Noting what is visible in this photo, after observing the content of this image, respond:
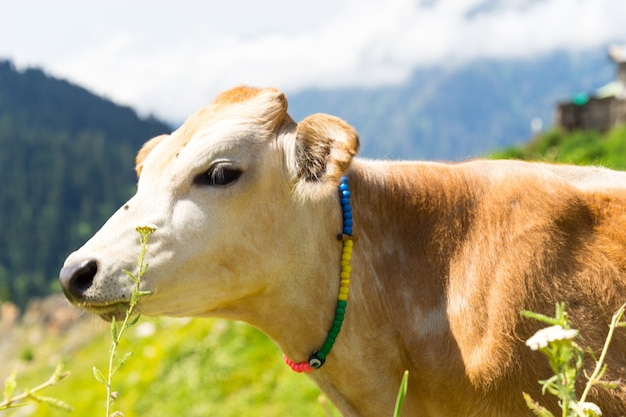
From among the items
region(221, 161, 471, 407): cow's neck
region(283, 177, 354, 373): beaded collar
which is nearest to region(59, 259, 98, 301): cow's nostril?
region(221, 161, 471, 407): cow's neck

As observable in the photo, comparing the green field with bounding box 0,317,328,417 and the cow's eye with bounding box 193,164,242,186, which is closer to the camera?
the cow's eye with bounding box 193,164,242,186

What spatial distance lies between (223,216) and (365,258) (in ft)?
2.75

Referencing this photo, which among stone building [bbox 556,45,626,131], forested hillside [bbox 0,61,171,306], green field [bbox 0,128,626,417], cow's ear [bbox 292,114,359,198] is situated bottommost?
forested hillside [bbox 0,61,171,306]

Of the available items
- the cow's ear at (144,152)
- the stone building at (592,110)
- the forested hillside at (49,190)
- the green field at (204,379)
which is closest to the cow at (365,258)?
the cow's ear at (144,152)

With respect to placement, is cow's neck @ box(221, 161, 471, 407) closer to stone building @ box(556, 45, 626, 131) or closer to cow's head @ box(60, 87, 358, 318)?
cow's head @ box(60, 87, 358, 318)

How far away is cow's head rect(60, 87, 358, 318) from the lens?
3.49 m

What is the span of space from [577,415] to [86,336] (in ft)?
85.7

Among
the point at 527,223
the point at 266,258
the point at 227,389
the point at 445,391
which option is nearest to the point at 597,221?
the point at 527,223

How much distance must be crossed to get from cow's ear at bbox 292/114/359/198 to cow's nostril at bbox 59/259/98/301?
112 centimetres

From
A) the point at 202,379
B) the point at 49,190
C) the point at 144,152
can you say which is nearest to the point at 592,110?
the point at 202,379

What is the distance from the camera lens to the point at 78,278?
342 cm

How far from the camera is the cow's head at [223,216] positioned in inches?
137

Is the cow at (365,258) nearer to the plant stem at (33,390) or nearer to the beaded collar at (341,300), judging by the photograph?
the beaded collar at (341,300)

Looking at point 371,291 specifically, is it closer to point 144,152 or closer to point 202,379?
point 144,152
